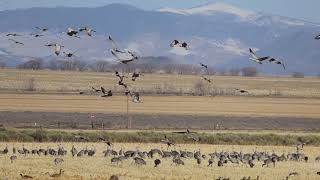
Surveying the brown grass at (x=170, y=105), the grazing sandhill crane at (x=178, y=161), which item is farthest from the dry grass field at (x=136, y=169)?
the brown grass at (x=170, y=105)

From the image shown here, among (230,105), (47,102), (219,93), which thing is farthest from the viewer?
(219,93)

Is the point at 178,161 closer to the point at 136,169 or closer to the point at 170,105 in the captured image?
the point at 136,169

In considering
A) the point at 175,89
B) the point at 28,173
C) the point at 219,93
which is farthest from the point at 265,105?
the point at 28,173

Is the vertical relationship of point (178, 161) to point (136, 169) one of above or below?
above

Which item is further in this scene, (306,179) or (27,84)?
(27,84)

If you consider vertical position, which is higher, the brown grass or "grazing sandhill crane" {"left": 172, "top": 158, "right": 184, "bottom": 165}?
the brown grass

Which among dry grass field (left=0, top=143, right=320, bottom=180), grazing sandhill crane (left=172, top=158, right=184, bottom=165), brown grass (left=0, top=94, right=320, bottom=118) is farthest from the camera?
brown grass (left=0, top=94, right=320, bottom=118)

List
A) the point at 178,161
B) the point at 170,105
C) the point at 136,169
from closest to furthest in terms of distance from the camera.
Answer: the point at 136,169 < the point at 178,161 < the point at 170,105

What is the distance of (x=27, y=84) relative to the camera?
394 ft

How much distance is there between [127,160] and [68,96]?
65.2m

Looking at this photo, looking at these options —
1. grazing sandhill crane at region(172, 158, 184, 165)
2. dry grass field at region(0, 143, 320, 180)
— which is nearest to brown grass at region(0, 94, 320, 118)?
dry grass field at region(0, 143, 320, 180)

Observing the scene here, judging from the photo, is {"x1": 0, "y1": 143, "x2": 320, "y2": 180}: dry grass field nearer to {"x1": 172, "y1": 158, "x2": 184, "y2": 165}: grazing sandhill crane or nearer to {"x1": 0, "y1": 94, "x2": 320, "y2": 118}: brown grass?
{"x1": 172, "y1": 158, "x2": 184, "y2": 165}: grazing sandhill crane

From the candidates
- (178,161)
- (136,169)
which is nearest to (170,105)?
(178,161)

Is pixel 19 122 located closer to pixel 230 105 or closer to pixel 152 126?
pixel 152 126
